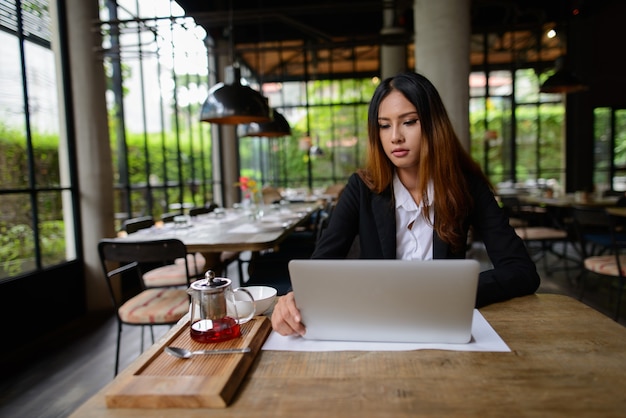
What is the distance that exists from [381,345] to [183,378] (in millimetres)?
399

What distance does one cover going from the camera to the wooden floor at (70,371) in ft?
8.25

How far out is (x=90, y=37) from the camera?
419 cm

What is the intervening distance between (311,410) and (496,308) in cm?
70

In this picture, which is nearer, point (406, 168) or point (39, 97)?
point (406, 168)

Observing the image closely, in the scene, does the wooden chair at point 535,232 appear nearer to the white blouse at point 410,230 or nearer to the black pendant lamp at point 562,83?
the black pendant lamp at point 562,83

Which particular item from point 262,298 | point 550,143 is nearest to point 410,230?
point 262,298

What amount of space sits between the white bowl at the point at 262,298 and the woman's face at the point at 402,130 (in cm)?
62

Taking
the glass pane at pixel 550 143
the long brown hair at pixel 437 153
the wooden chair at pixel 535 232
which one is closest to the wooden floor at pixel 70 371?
the wooden chair at pixel 535 232

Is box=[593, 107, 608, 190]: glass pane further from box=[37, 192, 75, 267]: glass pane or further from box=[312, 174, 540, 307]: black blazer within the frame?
box=[37, 192, 75, 267]: glass pane

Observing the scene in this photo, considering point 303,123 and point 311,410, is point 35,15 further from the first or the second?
point 303,123

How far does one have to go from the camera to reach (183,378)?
0.78m

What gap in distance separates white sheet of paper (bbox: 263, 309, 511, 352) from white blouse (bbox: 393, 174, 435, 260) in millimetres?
642

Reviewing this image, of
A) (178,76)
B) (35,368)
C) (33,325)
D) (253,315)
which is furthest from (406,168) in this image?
(178,76)

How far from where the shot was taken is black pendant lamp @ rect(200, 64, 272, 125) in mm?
3350
